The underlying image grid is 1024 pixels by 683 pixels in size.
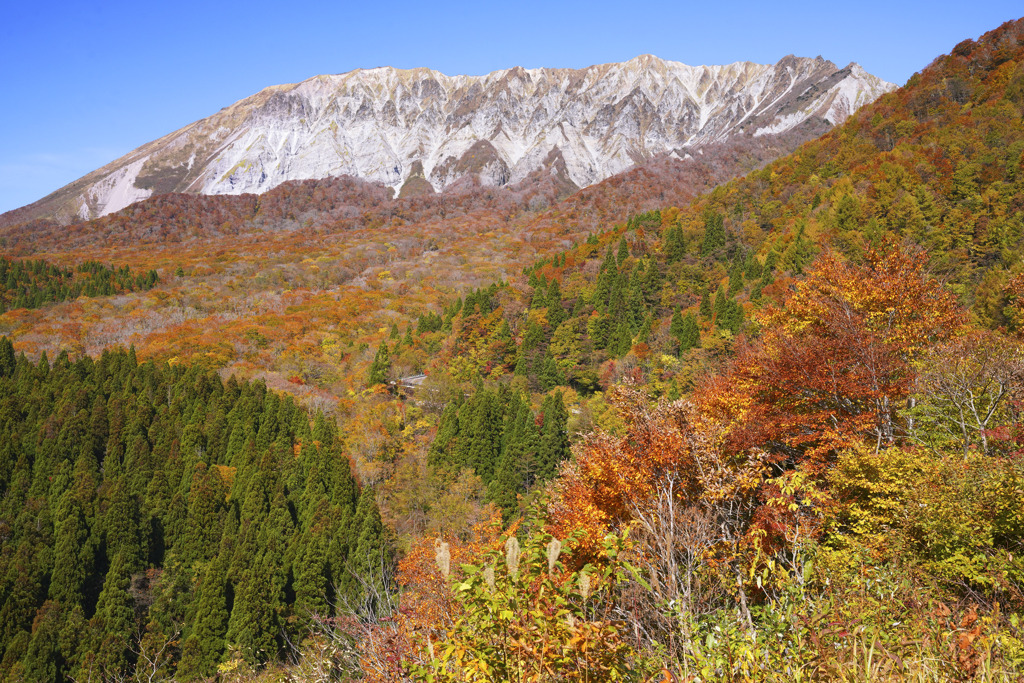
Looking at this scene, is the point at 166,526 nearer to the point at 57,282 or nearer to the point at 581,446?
the point at 581,446

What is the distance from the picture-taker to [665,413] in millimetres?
10953

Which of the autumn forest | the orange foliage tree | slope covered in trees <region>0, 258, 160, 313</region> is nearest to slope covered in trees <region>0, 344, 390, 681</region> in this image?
the autumn forest

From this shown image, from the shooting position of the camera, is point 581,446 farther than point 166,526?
No

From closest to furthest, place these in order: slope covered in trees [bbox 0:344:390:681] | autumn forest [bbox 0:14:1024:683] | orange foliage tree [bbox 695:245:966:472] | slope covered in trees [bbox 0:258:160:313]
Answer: autumn forest [bbox 0:14:1024:683]
orange foliage tree [bbox 695:245:966:472]
slope covered in trees [bbox 0:344:390:681]
slope covered in trees [bbox 0:258:160:313]

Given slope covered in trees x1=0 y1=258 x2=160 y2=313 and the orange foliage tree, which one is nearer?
the orange foliage tree

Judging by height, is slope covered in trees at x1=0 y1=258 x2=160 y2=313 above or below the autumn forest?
above

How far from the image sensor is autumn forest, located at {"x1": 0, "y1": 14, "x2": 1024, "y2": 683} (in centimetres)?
529

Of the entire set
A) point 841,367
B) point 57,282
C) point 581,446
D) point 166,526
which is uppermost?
Answer: point 57,282

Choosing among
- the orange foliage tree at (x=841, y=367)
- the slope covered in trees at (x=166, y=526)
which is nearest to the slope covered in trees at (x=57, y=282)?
the slope covered in trees at (x=166, y=526)

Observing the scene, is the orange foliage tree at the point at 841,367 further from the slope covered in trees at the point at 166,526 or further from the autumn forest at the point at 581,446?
the slope covered in trees at the point at 166,526

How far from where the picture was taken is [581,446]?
13.8 metres

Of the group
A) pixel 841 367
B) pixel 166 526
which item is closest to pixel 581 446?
pixel 841 367

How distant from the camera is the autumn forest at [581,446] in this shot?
5285 mm

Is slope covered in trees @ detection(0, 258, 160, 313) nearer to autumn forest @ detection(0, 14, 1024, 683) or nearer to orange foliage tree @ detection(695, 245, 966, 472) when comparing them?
autumn forest @ detection(0, 14, 1024, 683)
